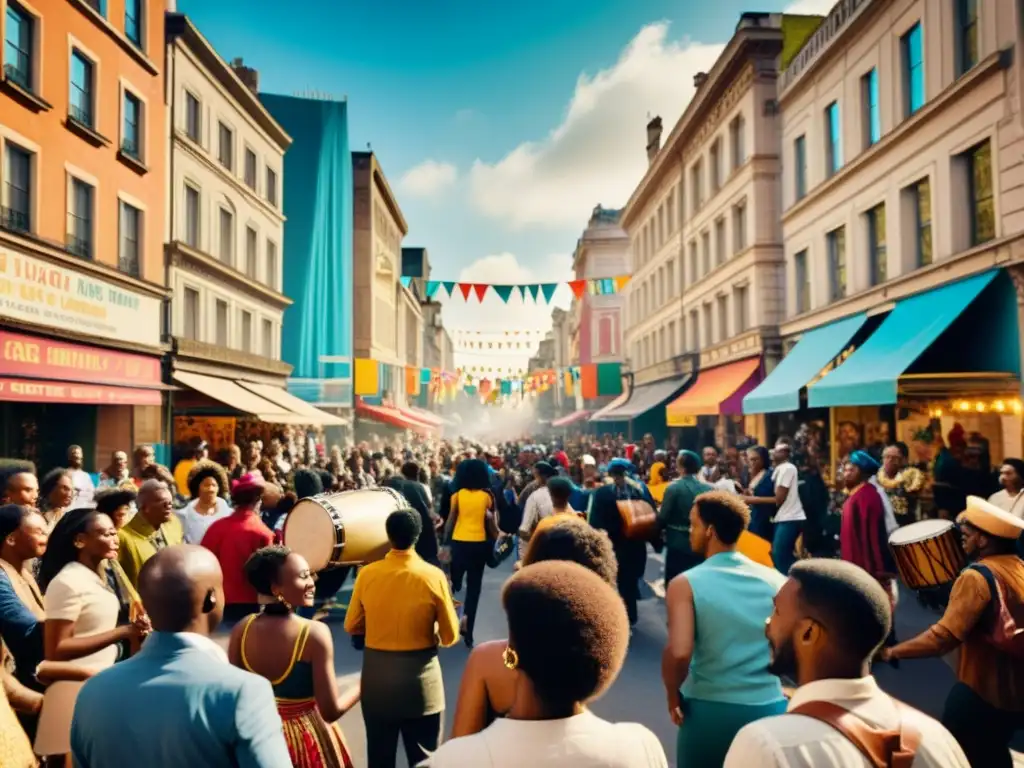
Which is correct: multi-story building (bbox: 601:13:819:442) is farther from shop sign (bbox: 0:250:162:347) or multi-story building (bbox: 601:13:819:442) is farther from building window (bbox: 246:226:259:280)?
shop sign (bbox: 0:250:162:347)

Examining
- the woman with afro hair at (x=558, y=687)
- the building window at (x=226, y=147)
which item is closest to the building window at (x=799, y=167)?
the building window at (x=226, y=147)

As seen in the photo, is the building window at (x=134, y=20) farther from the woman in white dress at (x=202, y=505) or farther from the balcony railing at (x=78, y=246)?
the woman in white dress at (x=202, y=505)

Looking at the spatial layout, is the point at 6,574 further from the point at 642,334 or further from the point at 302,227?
the point at 642,334

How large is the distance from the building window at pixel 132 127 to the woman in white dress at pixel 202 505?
500 inches

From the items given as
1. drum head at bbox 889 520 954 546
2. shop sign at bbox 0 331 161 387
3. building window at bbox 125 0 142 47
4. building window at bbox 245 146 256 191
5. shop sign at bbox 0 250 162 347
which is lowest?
drum head at bbox 889 520 954 546

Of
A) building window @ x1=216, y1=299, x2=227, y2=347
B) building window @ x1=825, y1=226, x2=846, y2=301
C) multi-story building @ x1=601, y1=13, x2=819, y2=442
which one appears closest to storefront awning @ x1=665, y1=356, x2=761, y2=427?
multi-story building @ x1=601, y1=13, x2=819, y2=442

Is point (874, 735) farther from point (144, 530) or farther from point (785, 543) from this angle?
point (785, 543)

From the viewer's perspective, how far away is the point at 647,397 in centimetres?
3212

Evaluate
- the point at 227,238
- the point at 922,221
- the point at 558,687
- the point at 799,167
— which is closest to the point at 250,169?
the point at 227,238

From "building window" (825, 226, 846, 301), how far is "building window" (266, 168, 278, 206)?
61.9 feet

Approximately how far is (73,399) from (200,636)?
13314mm

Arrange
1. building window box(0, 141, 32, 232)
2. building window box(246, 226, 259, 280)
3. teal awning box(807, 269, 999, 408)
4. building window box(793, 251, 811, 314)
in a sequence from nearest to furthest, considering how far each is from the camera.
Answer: teal awning box(807, 269, 999, 408), building window box(0, 141, 32, 232), building window box(793, 251, 811, 314), building window box(246, 226, 259, 280)

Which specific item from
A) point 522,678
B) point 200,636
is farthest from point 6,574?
point 522,678

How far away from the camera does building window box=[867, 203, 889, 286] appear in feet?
51.7
